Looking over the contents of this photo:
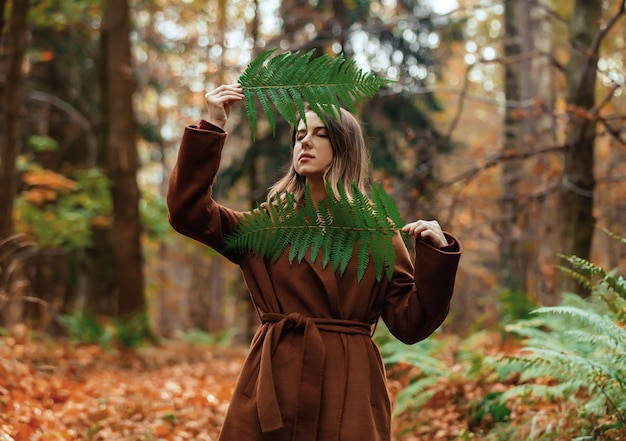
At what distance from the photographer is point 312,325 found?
271 cm

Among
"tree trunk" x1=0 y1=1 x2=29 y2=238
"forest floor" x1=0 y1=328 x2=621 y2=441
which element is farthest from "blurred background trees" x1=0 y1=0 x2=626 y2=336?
"forest floor" x1=0 y1=328 x2=621 y2=441

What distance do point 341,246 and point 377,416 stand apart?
2.36 feet

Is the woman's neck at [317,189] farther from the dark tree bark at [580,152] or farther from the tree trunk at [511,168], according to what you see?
the tree trunk at [511,168]

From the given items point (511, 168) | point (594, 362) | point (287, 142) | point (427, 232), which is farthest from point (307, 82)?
point (287, 142)

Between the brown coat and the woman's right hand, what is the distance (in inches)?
2.2

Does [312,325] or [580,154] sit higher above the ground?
[580,154]

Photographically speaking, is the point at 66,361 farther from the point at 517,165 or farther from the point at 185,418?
the point at 517,165

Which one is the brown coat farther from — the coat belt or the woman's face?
the woman's face

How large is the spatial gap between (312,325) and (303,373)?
19 centimetres

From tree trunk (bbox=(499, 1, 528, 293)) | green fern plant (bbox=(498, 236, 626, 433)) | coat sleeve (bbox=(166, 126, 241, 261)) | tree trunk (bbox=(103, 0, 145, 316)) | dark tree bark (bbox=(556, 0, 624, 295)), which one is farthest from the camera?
tree trunk (bbox=(103, 0, 145, 316))

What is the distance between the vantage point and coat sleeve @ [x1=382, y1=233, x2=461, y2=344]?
261 centimetres

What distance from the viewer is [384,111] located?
12828 mm

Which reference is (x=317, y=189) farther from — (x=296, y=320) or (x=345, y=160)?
(x=296, y=320)

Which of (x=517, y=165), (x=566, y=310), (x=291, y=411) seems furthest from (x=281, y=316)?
(x=517, y=165)
